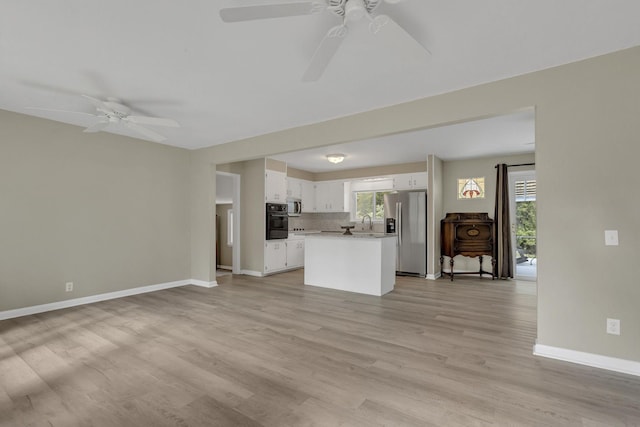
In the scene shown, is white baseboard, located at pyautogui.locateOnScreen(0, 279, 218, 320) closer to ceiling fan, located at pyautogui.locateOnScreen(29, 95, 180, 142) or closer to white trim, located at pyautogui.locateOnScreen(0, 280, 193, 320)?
white trim, located at pyautogui.locateOnScreen(0, 280, 193, 320)

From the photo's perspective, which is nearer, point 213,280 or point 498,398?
point 498,398

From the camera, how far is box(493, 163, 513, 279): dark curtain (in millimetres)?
6047

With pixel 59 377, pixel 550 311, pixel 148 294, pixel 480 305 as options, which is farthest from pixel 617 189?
pixel 148 294

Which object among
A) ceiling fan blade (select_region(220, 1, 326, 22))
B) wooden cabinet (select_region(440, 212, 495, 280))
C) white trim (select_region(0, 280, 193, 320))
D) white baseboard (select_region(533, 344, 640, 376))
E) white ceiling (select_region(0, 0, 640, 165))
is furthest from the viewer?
wooden cabinet (select_region(440, 212, 495, 280))

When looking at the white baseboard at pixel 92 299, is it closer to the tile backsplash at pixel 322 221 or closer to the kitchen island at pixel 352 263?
the kitchen island at pixel 352 263

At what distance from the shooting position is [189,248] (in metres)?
5.51

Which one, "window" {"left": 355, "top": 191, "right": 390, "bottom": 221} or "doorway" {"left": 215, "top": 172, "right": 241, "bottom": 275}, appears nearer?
"doorway" {"left": 215, "top": 172, "right": 241, "bottom": 275}

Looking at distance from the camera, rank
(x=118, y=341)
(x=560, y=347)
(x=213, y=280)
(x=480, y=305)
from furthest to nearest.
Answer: (x=213, y=280)
(x=480, y=305)
(x=118, y=341)
(x=560, y=347)

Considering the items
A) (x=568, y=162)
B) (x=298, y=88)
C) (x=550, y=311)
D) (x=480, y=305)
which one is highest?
(x=298, y=88)

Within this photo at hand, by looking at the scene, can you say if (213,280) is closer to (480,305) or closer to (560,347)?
(480,305)

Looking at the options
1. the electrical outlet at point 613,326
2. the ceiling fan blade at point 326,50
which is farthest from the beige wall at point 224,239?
the electrical outlet at point 613,326

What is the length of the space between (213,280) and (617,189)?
5.39 metres

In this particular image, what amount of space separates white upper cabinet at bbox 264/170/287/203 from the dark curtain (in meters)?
4.61

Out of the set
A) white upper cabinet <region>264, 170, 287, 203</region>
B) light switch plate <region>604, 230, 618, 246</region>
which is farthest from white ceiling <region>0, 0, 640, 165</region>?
white upper cabinet <region>264, 170, 287, 203</region>
